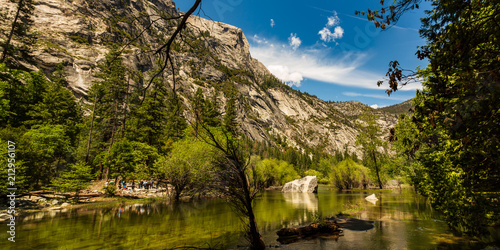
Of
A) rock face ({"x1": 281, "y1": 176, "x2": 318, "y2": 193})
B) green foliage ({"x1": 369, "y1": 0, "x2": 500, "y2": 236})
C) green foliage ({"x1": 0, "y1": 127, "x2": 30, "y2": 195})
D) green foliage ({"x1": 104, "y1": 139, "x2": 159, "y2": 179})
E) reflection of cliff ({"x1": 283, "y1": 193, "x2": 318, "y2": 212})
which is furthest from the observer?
rock face ({"x1": 281, "y1": 176, "x2": 318, "y2": 193})

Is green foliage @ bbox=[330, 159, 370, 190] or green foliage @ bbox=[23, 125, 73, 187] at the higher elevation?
green foliage @ bbox=[23, 125, 73, 187]

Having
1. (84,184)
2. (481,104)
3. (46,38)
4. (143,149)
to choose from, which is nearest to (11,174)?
(84,184)

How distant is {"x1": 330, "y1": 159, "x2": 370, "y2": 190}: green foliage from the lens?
4450 centimetres

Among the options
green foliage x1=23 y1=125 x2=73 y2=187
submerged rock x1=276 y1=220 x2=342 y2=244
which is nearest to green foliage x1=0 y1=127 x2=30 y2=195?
green foliage x1=23 y1=125 x2=73 y2=187

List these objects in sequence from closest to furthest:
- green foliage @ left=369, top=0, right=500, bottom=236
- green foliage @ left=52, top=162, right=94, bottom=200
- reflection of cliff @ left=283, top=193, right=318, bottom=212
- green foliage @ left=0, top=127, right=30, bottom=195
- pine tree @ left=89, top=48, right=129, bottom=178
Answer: green foliage @ left=369, top=0, right=500, bottom=236 → green foliage @ left=0, top=127, right=30, bottom=195 → green foliage @ left=52, top=162, right=94, bottom=200 → reflection of cliff @ left=283, top=193, right=318, bottom=212 → pine tree @ left=89, top=48, right=129, bottom=178

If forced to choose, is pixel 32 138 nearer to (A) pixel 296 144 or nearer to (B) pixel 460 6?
(B) pixel 460 6

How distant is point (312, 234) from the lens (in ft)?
30.8

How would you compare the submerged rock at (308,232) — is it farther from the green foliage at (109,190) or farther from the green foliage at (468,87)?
the green foliage at (109,190)

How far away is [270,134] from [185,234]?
558 ft

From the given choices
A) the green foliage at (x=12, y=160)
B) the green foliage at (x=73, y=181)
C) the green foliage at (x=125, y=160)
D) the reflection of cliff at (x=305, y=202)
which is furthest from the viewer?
the green foliage at (x=125, y=160)

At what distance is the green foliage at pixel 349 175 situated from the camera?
44.5 metres

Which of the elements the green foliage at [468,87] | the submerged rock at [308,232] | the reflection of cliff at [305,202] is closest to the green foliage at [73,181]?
the submerged rock at [308,232]

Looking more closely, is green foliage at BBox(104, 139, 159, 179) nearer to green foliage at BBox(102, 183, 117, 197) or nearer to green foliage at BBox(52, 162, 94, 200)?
green foliage at BBox(102, 183, 117, 197)

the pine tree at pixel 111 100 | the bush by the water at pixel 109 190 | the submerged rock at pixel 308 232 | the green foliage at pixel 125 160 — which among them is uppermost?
the pine tree at pixel 111 100
